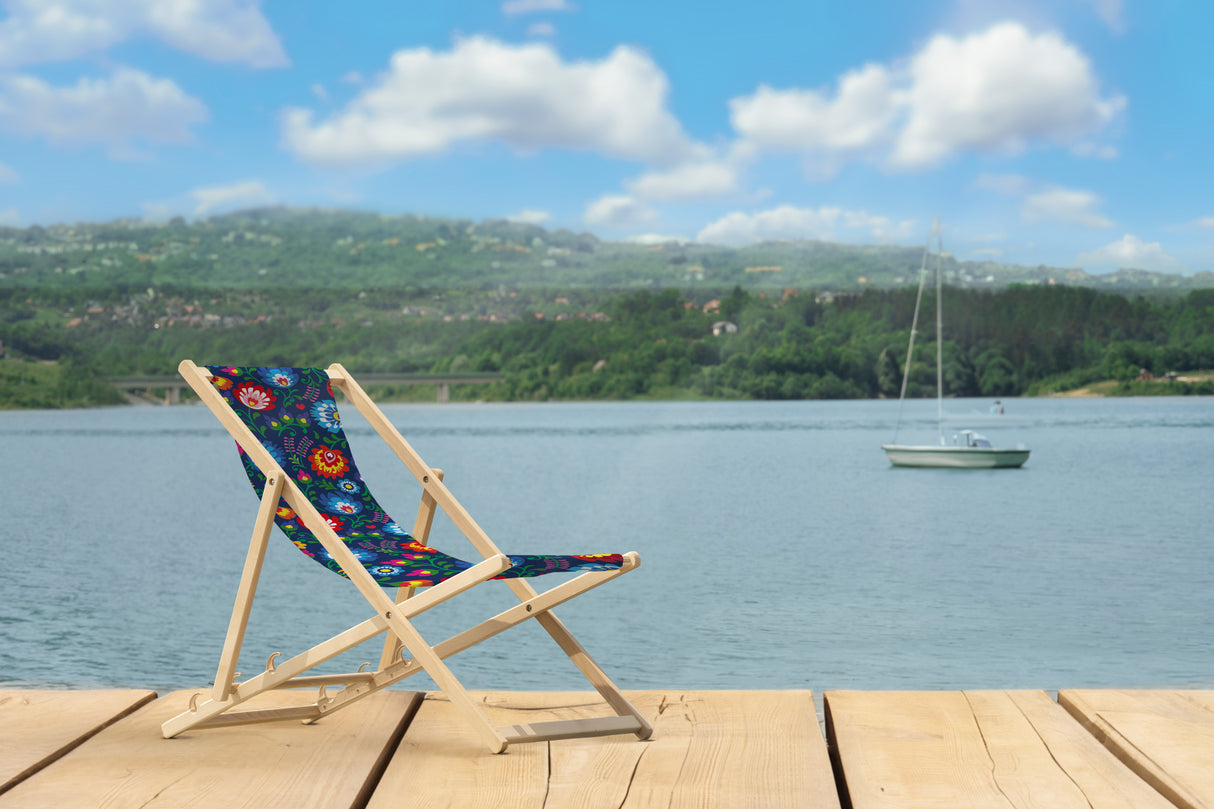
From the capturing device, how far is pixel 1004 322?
38594mm

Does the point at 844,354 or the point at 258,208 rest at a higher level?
the point at 258,208

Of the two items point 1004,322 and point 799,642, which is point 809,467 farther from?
point 799,642

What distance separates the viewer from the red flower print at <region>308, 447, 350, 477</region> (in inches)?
90.3

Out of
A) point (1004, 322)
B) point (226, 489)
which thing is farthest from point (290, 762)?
point (1004, 322)

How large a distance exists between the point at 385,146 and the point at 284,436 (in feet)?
256

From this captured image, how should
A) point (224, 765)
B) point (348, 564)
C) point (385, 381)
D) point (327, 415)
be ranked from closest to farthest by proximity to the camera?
point (224, 765) → point (348, 564) → point (327, 415) → point (385, 381)

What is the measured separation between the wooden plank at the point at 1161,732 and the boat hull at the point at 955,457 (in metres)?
25.3

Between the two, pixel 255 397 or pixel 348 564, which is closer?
pixel 348 564

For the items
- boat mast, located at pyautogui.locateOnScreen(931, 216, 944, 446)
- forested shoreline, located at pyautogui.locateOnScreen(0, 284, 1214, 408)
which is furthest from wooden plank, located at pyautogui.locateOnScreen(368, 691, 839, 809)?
forested shoreline, located at pyautogui.locateOnScreen(0, 284, 1214, 408)

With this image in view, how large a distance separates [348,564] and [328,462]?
0.38 meters

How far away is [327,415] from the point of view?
234 cm

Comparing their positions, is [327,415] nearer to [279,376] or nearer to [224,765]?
[279,376]

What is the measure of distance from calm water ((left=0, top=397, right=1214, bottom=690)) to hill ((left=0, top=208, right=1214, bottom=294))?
6.62 metres

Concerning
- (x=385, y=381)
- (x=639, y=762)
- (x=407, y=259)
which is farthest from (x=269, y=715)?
(x=407, y=259)
